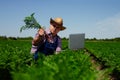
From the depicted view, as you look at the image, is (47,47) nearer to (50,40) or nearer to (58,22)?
(50,40)

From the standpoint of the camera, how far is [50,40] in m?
6.37

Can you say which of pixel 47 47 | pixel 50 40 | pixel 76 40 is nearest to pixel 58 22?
pixel 50 40

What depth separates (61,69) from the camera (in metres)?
2.71

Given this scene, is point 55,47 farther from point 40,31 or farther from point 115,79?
point 115,79

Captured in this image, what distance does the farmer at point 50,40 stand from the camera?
615 centimetres

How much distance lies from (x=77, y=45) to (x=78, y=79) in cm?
2204

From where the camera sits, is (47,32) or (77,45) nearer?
(47,32)

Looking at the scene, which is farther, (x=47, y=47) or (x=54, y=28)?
(x=47, y=47)

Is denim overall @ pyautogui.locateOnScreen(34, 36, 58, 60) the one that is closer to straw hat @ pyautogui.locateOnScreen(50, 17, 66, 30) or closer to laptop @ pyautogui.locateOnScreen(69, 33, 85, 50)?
straw hat @ pyautogui.locateOnScreen(50, 17, 66, 30)

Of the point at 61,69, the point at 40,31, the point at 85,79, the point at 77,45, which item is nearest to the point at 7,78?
the point at 40,31

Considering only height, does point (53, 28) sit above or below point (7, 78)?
above

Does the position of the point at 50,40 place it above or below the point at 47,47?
above

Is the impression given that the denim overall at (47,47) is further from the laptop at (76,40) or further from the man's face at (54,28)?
the laptop at (76,40)

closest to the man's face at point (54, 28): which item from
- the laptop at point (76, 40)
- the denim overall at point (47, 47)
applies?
the denim overall at point (47, 47)
